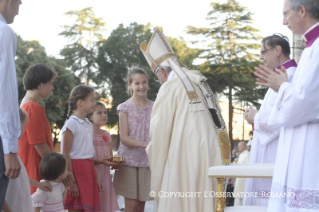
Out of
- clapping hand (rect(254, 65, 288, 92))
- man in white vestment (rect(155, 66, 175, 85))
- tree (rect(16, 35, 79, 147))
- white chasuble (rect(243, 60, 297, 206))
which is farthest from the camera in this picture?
tree (rect(16, 35, 79, 147))

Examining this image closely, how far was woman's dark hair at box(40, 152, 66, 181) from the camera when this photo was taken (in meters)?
4.12

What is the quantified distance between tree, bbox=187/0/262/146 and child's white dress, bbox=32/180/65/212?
1281 inches

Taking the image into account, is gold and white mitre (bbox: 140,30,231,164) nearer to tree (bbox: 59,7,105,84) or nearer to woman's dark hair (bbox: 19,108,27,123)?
woman's dark hair (bbox: 19,108,27,123)

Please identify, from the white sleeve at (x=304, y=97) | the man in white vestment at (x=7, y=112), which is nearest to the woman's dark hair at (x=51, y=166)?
the man in white vestment at (x=7, y=112)

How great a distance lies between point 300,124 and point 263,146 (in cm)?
169

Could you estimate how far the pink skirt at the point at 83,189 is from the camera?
4730mm

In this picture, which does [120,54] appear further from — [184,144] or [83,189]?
[184,144]

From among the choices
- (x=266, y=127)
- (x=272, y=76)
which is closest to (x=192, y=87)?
(x=266, y=127)

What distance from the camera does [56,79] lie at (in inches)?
1282

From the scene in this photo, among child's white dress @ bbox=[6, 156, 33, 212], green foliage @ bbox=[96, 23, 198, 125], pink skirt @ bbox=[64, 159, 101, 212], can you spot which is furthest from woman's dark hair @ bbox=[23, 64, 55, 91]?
green foliage @ bbox=[96, 23, 198, 125]

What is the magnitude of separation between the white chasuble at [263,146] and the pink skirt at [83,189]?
149 centimetres

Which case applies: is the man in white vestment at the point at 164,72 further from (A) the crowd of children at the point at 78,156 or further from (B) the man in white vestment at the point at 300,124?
(B) the man in white vestment at the point at 300,124

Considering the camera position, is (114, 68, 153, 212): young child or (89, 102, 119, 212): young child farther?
(89, 102, 119, 212): young child

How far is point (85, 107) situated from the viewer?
4.99 m
